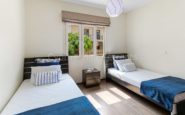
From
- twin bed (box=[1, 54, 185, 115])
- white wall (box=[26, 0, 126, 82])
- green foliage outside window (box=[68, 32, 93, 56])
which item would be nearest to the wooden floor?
twin bed (box=[1, 54, 185, 115])

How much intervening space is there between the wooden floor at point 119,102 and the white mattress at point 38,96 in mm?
740

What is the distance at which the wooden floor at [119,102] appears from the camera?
211 cm

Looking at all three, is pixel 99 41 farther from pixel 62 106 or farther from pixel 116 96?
pixel 62 106

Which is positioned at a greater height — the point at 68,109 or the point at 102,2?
the point at 102,2

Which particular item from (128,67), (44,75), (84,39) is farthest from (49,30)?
(128,67)

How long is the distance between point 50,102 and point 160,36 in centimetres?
313

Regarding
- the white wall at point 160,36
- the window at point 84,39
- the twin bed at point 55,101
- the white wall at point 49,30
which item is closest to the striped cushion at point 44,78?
the twin bed at point 55,101

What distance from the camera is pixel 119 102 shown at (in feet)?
8.04

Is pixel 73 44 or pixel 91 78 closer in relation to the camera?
pixel 91 78

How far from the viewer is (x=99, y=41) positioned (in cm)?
391

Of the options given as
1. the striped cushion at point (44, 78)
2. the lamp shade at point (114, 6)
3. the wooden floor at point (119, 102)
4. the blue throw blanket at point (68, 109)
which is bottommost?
the wooden floor at point (119, 102)

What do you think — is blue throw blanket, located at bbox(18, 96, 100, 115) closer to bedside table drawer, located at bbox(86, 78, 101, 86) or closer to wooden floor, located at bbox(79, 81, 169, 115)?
wooden floor, located at bbox(79, 81, 169, 115)

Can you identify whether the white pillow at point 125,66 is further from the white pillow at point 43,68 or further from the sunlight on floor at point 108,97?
the white pillow at point 43,68

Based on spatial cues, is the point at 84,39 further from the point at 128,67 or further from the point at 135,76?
the point at 135,76
